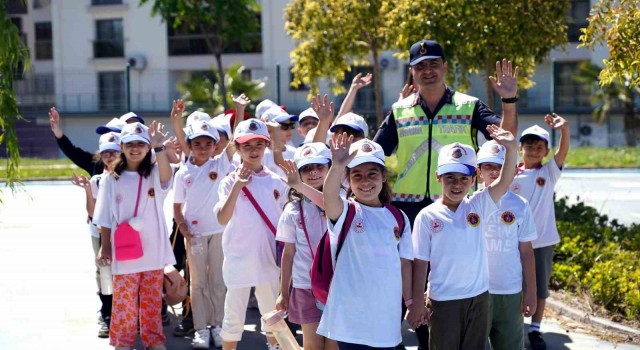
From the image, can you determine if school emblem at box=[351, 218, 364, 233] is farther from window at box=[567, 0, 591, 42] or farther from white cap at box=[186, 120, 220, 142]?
window at box=[567, 0, 591, 42]

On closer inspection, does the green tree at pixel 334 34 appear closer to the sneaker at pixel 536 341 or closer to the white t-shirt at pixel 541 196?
the white t-shirt at pixel 541 196

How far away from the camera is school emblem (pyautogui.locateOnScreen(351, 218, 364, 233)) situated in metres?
4.65

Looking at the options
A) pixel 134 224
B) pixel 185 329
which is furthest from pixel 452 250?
pixel 185 329

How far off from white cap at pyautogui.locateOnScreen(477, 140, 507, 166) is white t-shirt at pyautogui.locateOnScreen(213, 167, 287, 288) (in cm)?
146

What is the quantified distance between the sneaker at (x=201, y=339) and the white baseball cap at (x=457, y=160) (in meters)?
2.64

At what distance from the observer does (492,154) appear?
566 centimetres

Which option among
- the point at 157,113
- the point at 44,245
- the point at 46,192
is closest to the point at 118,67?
the point at 157,113

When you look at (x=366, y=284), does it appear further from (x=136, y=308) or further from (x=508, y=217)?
A: (x=136, y=308)

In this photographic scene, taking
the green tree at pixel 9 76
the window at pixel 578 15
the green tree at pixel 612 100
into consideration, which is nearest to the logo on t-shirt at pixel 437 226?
the green tree at pixel 9 76

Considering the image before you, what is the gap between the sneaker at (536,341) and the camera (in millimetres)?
6637

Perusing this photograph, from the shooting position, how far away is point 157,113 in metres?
34.2

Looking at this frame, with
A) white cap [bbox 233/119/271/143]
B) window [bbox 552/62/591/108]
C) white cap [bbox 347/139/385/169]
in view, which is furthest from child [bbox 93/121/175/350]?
window [bbox 552/62/591/108]

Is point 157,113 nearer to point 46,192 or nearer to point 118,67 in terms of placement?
point 118,67

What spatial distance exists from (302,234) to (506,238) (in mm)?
1262
